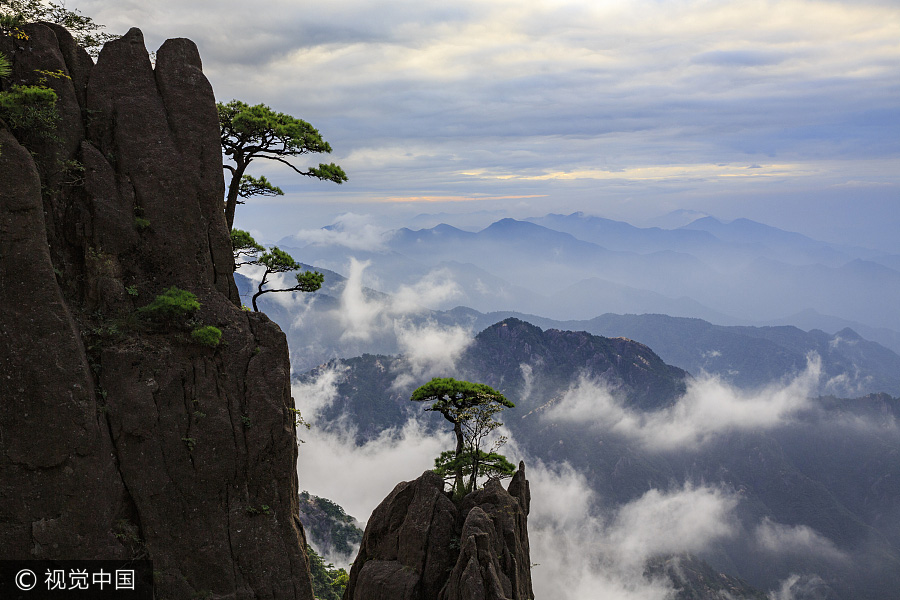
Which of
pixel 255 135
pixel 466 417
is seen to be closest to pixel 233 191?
pixel 255 135

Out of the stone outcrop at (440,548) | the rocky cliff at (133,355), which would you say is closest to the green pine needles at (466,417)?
the stone outcrop at (440,548)

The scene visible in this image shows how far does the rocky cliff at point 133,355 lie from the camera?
18578 mm

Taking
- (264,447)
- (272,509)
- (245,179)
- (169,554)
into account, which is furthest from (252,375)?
(245,179)

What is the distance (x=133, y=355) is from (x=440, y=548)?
17.3m

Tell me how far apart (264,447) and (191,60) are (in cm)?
1743

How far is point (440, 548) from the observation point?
90.6 ft

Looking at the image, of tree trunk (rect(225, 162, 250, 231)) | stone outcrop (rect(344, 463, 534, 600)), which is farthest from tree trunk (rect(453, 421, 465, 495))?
tree trunk (rect(225, 162, 250, 231))

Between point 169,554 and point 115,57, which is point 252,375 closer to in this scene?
point 169,554

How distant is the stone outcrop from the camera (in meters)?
25.1

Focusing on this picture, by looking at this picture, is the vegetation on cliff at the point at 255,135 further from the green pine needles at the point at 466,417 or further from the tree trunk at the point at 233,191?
the green pine needles at the point at 466,417

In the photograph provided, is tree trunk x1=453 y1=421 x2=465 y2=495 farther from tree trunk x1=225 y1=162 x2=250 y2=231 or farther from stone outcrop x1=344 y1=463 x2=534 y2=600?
tree trunk x1=225 y1=162 x2=250 y2=231

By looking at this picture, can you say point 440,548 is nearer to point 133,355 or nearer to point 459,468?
point 459,468

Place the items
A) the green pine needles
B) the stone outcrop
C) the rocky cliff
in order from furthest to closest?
the green pine needles, the stone outcrop, the rocky cliff

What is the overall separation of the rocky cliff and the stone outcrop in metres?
5.84
